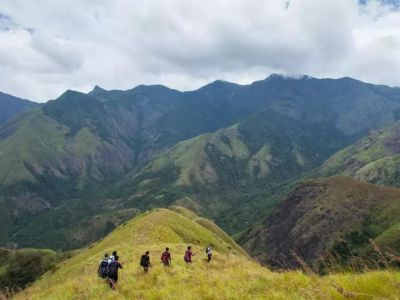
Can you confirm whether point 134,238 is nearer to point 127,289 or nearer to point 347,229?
point 127,289

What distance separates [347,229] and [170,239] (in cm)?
10548

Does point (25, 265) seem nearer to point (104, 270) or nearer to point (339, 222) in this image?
point (104, 270)

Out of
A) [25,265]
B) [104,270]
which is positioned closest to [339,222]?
[25,265]

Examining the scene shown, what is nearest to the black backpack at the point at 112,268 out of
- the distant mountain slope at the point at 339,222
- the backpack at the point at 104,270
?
the backpack at the point at 104,270

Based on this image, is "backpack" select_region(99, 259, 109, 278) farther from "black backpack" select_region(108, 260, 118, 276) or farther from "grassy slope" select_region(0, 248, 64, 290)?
"grassy slope" select_region(0, 248, 64, 290)

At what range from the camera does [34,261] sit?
119m

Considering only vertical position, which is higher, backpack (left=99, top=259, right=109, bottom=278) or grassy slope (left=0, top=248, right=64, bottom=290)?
backpack (left=99, top=259, right=109, bottom=278)

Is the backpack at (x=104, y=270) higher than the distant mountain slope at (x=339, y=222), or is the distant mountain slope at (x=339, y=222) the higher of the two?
→ the backpack at (x=104, y=270)

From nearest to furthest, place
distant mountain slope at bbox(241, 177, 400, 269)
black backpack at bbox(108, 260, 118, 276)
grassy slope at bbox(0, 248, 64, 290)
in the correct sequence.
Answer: black backpack at bbox(108, 260, 118, 276)
grassy slope at bbox(0, 248, 64, 290)
distant mountain slope at bbox(241, 177, 400, 269)

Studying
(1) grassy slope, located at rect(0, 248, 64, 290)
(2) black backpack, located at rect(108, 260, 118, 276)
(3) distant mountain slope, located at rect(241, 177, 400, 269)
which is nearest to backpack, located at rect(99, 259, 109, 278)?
(2) black backpack, located at rect(108, 260, 118, 276)

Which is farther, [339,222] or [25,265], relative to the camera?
[339,222]

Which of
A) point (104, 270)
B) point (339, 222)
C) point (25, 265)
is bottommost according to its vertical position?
point (339, 222)

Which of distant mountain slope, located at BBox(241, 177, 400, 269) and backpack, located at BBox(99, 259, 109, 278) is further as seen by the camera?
distant mountain slope, located at BBox(241, 177, 400, 269)

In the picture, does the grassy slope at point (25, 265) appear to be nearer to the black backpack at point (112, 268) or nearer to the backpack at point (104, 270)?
the backpack at point (104, 270)
